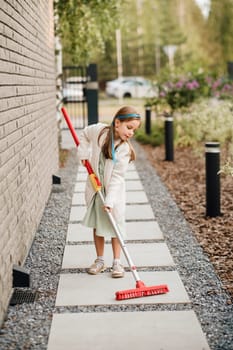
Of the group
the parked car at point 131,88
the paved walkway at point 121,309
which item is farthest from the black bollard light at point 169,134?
the parked car at point 131,88

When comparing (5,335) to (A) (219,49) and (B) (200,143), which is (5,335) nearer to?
(B) (200,143)

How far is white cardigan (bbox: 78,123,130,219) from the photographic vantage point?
471cm

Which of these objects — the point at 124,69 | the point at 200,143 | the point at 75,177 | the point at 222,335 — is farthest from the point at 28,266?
the point at 124,69

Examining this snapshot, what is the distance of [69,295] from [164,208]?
3.19 m

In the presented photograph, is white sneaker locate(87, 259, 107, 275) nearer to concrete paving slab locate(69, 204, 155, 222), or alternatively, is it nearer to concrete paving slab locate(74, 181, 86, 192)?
concrete paving slab locate(69, 204, 155, 222)

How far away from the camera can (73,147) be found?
13.8m

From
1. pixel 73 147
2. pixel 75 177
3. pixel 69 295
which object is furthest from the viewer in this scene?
pixel 73 147

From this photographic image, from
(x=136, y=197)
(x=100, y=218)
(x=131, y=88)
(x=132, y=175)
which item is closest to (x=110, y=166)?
(x=100, y=218)

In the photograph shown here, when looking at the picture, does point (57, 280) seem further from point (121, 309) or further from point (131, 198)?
point (131, 198)

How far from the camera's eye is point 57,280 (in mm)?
4699

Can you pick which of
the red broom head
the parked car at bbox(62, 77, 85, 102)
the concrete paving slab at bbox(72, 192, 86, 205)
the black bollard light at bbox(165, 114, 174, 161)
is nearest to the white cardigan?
the red broom head

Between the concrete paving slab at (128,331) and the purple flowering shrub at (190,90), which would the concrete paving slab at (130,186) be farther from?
the purple flowering shrub at (190,90)

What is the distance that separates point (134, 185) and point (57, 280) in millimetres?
4352

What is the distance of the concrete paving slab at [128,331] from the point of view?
3.49 meters
